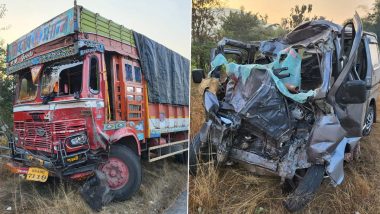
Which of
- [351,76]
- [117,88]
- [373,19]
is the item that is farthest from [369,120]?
[117,88]

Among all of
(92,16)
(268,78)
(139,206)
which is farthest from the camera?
(268,78)

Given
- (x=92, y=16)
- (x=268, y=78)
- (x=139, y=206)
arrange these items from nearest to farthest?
(x=92, y=16) < (x=139, y=206) < (x=268, y=78)

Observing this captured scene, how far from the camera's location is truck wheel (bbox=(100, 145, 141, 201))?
257 cm

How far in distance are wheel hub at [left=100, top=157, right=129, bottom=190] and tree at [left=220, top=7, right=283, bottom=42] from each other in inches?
53.8

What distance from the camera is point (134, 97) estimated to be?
8.83 ft

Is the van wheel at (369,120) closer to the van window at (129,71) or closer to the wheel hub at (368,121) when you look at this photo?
the wheel hub at (368,121)

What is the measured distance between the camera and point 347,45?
9.88 feet

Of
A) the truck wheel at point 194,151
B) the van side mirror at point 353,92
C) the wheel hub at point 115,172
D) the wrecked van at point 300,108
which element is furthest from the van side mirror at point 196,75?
the van side mirror at point 353,92

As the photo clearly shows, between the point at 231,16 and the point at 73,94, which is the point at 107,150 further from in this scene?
the point at 231,16

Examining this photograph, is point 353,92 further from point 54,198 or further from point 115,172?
point 54,198

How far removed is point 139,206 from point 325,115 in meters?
1.38

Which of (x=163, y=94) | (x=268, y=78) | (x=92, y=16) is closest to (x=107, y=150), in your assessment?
(x=163, y=94)

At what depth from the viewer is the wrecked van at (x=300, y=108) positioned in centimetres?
266

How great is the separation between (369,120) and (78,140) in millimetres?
2040
